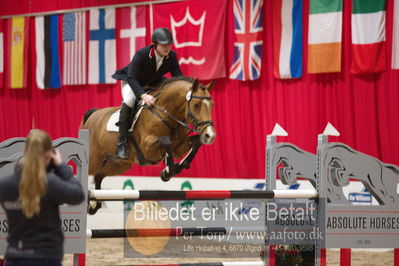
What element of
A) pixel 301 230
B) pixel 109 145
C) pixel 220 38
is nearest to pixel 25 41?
pixel 220 38

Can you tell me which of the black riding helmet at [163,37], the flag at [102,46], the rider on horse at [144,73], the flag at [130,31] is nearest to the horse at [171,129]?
the rider on horse at [144,73]

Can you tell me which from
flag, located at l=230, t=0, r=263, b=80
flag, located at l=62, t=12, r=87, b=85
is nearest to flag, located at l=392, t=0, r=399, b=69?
flag, located at l=230, t=0, r=263, b=80

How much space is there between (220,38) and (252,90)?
0.91 metres

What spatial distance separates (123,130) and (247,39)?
4065 mm

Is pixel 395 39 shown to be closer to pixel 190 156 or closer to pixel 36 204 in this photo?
pixel 190 156

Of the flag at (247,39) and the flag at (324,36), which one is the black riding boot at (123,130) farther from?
the flag at (247,39)

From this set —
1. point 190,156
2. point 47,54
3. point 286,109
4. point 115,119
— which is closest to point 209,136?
point 190,156

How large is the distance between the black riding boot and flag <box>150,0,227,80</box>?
398cm

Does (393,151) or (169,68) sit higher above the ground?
(169,68)

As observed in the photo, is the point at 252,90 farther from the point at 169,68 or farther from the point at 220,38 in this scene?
the point at 169,68

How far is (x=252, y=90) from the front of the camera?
30.0ft

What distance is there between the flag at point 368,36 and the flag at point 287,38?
828 mm

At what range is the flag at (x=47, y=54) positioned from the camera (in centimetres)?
1104

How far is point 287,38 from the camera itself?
8.65 metres
